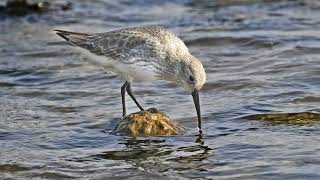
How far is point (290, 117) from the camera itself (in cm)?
830

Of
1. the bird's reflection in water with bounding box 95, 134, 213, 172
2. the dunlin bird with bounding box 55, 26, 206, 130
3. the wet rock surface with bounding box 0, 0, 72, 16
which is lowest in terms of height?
the bird's reflection in water with bounding box 95, 134, 213, 172

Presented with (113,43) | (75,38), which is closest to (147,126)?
(113,43)

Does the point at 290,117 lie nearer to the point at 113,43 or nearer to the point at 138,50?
the point at 138,50

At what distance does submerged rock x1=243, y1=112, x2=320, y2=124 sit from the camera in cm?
817

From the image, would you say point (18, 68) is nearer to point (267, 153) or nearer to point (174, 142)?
point (174, 142)

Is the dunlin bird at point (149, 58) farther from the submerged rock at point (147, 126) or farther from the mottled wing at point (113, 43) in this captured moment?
the submerged rock at point (147, 126)

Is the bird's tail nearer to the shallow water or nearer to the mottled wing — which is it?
the mottled wing

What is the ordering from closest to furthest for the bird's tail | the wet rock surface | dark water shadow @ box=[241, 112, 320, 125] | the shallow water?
the shallow water → dark water shadow @ box=[241, 112, 320, 125] → the bird's tail → the wet rock surface

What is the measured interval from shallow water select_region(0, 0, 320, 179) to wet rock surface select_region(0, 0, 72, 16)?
23cm

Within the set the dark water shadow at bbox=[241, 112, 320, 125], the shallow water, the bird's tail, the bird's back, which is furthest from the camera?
the bird's tail

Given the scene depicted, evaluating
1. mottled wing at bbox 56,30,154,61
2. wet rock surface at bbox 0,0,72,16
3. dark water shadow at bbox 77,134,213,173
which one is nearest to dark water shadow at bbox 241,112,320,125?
dark water shadow at bbox 77,134,213,173

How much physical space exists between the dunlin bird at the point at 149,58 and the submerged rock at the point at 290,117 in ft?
2.38

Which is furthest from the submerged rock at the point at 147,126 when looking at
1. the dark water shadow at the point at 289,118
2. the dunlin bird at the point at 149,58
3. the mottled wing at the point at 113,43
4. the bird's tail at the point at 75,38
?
the bird's tail at the point at 75,38

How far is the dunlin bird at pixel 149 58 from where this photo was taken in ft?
26.9
